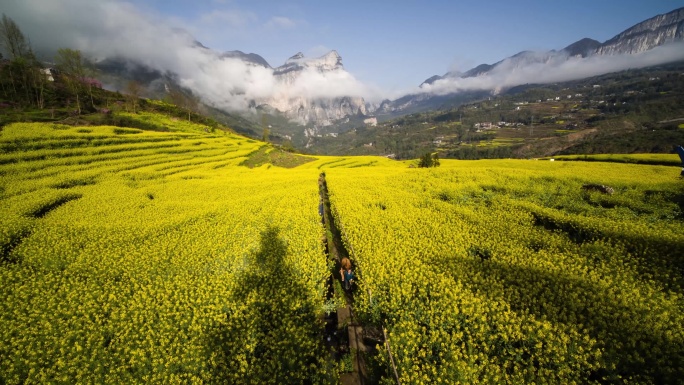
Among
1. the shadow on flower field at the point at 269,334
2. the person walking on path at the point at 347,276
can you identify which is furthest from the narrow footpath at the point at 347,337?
the shadow on flower field at the point at 269,334

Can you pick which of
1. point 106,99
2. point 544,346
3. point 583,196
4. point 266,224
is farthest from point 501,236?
point 106,99

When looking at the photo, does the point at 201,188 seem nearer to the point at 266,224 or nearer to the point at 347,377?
the point at 266,224

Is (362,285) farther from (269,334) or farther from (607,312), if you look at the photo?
(607,312)

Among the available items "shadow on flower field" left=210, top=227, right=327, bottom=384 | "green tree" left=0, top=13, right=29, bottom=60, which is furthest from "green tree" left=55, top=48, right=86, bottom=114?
"shadow on flower field" left=210, top=227, right=327, bottom=384

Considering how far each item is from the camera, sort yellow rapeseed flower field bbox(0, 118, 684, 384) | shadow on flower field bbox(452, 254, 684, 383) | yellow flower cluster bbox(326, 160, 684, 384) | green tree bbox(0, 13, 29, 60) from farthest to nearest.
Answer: green tree bbox(0, 13, 29, 60) < yellow rapeseed flower field bbox(0, 118, 684, 384) < yellow flower cluster bbox(326, 160, 684, 384) < shadow on flower field bbox(452, 254, 684, 383)

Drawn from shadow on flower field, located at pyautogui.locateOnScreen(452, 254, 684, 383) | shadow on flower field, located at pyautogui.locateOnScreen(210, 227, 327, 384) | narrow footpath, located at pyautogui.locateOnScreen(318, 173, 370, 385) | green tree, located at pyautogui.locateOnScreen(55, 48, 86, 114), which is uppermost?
green tree, located at pyautogui.locateOnScreen(55, 48, 86, 114)

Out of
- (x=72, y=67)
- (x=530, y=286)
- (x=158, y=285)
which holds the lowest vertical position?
(x=158, y=285)

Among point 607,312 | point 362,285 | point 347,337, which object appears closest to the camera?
point 607,312

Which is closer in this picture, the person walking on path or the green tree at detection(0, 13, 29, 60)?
the person walking on path

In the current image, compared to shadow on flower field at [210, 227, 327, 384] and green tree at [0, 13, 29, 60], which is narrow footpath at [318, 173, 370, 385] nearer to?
shadow on flower field at [210, 227, 327, 384]

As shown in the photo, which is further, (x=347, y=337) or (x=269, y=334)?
(x=347, y=337)

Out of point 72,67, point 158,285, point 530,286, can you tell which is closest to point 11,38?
point 72,67

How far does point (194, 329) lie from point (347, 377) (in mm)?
5780

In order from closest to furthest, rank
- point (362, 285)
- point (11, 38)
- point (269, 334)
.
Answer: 1. point (269, 334)
2. point (362, 285)
3. point (11, 38)
